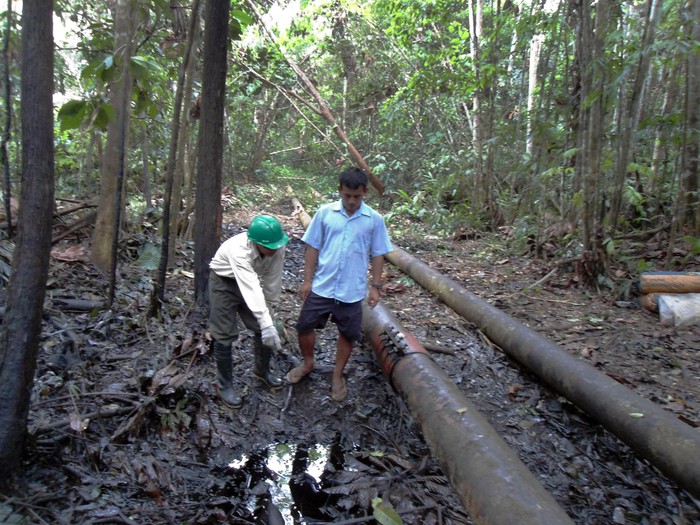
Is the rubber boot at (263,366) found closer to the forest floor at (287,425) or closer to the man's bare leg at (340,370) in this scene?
the forest floor at (287,425)

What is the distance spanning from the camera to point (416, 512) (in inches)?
98.3

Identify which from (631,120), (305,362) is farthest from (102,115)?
(631,120)

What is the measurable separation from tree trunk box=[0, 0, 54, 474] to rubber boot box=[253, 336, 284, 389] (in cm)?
166

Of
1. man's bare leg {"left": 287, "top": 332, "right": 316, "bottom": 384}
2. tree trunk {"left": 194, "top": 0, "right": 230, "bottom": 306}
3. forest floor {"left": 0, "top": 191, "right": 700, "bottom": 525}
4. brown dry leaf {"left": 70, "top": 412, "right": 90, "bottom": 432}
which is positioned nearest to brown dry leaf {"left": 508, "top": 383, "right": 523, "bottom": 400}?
forest floor {"left": 0, "top": 191, "right": 700, "bottom": 525}

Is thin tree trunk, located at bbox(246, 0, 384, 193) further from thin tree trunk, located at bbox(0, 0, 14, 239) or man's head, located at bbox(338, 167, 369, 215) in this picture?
man's head, located at bbox(338, 167, 369, 215)

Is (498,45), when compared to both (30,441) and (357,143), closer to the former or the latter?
(357,143)

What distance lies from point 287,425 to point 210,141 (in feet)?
8.17

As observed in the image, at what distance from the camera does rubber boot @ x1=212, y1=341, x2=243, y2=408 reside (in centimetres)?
341

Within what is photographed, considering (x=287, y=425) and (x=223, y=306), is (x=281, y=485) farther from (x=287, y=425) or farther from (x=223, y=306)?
(x=223, y=306)

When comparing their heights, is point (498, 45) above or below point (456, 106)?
above

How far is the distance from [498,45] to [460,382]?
23.1 feet

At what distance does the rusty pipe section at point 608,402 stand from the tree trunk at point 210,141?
262 centimetres

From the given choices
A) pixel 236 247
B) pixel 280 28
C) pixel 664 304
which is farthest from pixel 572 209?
pixel 280 28

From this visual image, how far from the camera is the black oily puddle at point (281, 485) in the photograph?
2.58 metres
